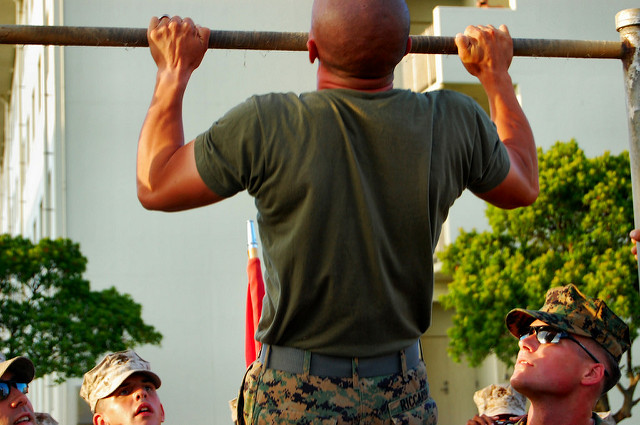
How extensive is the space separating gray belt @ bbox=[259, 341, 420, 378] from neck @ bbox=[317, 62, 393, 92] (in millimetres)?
597

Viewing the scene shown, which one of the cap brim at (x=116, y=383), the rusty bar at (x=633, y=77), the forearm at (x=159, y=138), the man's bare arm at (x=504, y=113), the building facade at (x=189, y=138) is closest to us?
the forearm at (x=159, y=138)

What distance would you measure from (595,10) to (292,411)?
1669 cm

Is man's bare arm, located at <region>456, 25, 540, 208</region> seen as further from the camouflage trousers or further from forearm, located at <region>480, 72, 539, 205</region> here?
the camouflage trousers

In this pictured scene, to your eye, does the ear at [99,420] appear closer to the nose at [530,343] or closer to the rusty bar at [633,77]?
the nose at [530,343]

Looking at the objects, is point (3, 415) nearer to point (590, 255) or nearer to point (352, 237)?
point (352, 237)

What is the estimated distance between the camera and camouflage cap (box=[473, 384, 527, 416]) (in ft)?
17.1

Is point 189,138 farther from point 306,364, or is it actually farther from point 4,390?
point 306,364

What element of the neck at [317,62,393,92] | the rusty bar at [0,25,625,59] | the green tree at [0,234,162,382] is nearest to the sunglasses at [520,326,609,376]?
the rusty bar at [0,25,625,59]

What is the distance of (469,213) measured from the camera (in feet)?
57.6

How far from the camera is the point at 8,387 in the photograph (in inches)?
184

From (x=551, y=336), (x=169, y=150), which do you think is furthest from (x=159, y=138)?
(x=551, y=336)

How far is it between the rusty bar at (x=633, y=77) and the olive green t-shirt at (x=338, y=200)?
172 cm

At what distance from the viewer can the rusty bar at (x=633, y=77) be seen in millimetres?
3979

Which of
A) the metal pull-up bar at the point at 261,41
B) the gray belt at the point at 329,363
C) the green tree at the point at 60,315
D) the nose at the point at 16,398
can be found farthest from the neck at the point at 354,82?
the green tree at the point at 60,315
